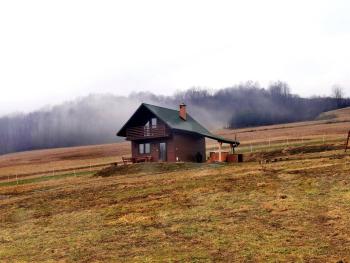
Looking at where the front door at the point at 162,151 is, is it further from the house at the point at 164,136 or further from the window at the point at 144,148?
the window at the point at 144,148

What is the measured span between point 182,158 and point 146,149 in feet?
18.0

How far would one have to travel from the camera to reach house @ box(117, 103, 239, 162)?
59.1 m

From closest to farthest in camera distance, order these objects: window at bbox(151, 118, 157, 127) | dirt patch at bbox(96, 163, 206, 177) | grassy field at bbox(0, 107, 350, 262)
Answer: grassy field at bbox(0, 107, 350, 262) → dirt patch at bbox(96, 163, 206, 177) → window at bbox(151, 118, 157, 127)

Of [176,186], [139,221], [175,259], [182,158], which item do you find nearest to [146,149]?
[182,158]

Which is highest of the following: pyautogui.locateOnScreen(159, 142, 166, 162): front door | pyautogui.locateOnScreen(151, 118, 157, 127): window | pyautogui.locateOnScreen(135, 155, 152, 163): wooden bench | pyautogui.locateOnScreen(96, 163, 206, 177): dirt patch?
pyautogui.locateOnScreen(151, 118, 157, 127): window

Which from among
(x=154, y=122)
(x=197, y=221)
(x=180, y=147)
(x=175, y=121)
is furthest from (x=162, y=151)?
(x=197, y=221)

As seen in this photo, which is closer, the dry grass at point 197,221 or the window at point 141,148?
the dry grass at point 197,221

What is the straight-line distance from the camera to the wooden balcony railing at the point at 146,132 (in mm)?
59000

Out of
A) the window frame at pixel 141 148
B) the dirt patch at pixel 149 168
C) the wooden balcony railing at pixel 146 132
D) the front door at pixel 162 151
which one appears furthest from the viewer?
the window frame at pixel 141 148

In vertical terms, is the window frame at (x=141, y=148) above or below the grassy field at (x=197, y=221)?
above

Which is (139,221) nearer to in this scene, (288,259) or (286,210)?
(286,210)

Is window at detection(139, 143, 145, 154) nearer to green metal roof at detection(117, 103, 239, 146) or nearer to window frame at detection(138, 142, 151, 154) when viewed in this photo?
window frame at detection(138, 142, 151, 154)

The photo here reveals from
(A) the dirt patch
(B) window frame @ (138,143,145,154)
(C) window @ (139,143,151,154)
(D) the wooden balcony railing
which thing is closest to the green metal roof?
(D) the wooden balcony railing

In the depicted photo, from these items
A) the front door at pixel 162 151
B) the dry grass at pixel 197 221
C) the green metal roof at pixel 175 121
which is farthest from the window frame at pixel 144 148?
the dry grass at pixel 197 221
